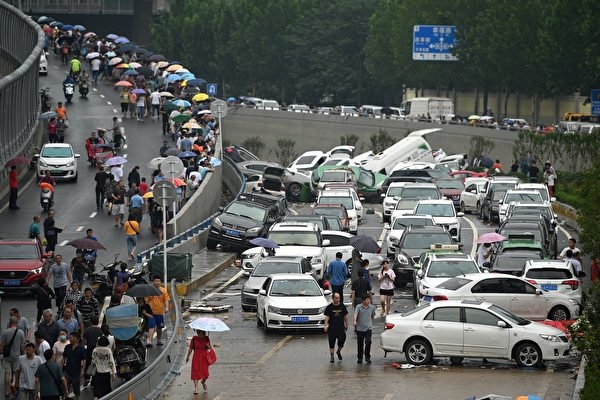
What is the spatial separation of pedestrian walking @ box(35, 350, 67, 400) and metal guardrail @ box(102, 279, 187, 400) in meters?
0.86

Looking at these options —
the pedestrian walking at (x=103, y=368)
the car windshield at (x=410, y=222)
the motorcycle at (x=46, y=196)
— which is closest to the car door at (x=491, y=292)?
the pedestrian walking at (x=103, y=368)

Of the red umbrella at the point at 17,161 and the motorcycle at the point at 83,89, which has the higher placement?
the motorcycle at the point at 83,89

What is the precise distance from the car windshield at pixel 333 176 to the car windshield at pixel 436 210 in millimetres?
14283

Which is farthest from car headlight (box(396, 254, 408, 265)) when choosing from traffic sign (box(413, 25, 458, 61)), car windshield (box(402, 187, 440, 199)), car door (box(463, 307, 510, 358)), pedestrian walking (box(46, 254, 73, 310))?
traffic sign (box(413, 25, 458, 61))

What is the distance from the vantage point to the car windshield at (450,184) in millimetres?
61750

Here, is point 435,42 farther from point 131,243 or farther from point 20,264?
point 20,264

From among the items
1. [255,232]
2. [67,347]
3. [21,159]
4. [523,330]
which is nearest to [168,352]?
[67,347]

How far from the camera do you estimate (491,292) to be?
34.0 m

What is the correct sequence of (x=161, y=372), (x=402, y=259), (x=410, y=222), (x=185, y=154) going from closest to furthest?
(x=161, y=372) → (x=402, y=259) → (x=410, y=222) → (x=185, y=154)

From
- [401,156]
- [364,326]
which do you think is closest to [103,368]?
[364,326]

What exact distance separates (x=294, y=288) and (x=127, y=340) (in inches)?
249

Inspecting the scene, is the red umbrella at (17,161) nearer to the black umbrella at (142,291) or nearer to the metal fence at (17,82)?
the metal fence at (17,82)

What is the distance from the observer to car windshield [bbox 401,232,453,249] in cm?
4197

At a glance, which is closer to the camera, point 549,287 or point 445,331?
point 445,331
